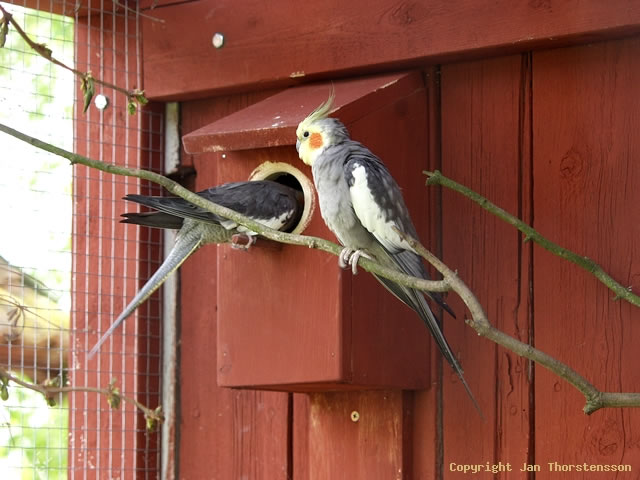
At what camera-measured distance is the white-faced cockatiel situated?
3.23m

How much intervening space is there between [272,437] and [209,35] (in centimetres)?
146

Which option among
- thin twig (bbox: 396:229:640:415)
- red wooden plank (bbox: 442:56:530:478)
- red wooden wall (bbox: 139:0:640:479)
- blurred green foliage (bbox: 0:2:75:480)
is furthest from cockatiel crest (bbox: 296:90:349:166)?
thin twig (bbox: 396:229:640:415)

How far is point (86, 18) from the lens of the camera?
4324mm

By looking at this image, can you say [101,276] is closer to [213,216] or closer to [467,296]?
[213,216]

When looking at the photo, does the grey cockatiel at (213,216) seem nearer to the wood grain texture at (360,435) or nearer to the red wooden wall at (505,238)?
the red wooden wall at (505,238)

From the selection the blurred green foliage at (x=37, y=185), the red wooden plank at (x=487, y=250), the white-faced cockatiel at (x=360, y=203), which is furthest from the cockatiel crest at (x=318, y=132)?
the blurred green foliage at (x=37, y=185)

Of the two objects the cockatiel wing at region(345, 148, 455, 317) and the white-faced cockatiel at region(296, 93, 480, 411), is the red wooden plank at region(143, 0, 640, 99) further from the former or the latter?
the cockatiel wing at region(345, 148, 455, 317)

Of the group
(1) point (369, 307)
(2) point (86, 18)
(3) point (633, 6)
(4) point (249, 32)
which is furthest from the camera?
(2) point (86, 18)

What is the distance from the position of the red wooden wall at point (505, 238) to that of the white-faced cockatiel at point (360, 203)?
204 millimetres

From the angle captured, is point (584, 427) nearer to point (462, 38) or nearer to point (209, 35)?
point (462, 38)

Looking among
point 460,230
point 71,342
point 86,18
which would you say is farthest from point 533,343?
point 86,18

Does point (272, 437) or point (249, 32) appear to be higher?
point (249, 32)

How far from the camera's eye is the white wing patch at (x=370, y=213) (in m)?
3.24

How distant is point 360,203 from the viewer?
3.29 meters
